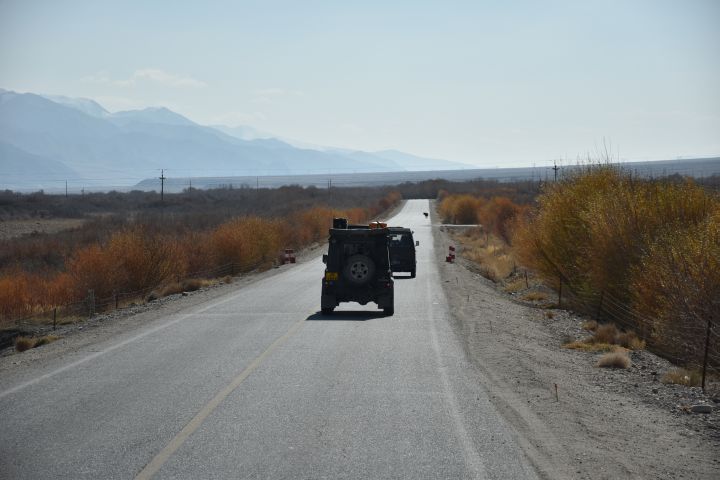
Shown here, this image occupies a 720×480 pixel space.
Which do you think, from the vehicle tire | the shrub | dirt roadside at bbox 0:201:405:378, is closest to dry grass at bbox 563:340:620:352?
the vehicle tire

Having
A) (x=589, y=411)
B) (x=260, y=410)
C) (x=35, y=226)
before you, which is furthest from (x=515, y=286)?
(x=35, y=226)

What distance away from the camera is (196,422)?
29.1 feet

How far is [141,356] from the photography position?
13898 mm

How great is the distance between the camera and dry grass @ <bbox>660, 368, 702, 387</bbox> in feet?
40.0

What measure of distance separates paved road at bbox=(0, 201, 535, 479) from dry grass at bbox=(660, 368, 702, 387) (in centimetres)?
314

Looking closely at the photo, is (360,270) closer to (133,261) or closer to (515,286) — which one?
(133,261)

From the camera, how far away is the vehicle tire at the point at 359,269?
19.9 metres

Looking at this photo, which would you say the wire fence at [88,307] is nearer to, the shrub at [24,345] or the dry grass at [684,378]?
the shrub at [24,345]

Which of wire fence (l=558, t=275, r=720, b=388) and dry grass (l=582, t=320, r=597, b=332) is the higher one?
wire fence (l=558, t=275, r=720, b=388)

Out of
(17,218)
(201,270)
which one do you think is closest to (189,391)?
(201,270)

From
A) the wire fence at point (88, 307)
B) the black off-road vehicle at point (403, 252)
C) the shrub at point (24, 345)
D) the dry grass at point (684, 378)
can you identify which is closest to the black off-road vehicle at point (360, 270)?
the shrub at point (24, 345)

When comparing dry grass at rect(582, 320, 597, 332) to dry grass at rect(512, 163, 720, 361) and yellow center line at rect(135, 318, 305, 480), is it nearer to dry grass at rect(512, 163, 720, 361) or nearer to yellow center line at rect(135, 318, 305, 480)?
dry grass at rect(512, 163, 720, 361)

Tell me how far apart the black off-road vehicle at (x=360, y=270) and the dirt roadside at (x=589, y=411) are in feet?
7.47

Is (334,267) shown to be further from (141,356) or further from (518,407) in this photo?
(518,407)
